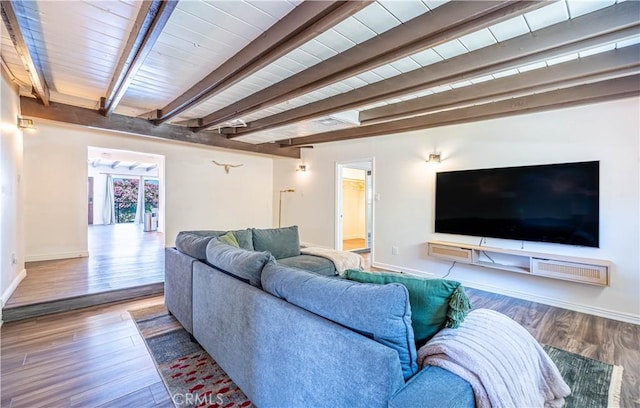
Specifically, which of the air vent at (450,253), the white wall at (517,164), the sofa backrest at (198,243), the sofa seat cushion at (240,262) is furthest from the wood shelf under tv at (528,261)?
the sofa seat cushion at (240,262)

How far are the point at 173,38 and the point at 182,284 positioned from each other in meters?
2.05

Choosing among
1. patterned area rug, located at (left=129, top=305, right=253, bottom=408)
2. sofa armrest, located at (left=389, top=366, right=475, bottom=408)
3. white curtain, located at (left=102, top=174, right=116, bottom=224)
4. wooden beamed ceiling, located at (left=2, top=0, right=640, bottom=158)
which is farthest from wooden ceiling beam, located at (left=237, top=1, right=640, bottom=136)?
white curtain, located at (left=102, top=174, right=116, bottom=224)

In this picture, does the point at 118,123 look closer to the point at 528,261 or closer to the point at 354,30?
the point at 354,30

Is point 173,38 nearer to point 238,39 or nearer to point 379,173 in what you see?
point 238,39

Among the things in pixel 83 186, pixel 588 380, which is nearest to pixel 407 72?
pixel 588 380

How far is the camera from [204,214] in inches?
243

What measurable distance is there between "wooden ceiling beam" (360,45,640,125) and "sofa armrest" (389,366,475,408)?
2.73m

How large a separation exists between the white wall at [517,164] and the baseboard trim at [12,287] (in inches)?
184

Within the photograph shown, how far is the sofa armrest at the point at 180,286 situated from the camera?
2477 millimetres

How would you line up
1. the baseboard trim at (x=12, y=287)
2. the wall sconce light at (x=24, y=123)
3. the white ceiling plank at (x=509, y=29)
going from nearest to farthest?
the white ceiling plank at (x=509, y=29), the baseboard trim at (x=12, y=287), the wall sconce light at (x=24, y=123)

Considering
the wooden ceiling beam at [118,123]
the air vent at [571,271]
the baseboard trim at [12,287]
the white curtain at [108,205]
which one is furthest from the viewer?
the white curtain at [108,205]

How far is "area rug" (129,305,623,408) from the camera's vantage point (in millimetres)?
1780

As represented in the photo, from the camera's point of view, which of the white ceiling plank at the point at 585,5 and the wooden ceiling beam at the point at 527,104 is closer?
the white ceiling plank at the point at 585,5

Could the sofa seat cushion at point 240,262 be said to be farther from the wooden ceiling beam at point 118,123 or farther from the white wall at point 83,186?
the white wall at point 83,186
